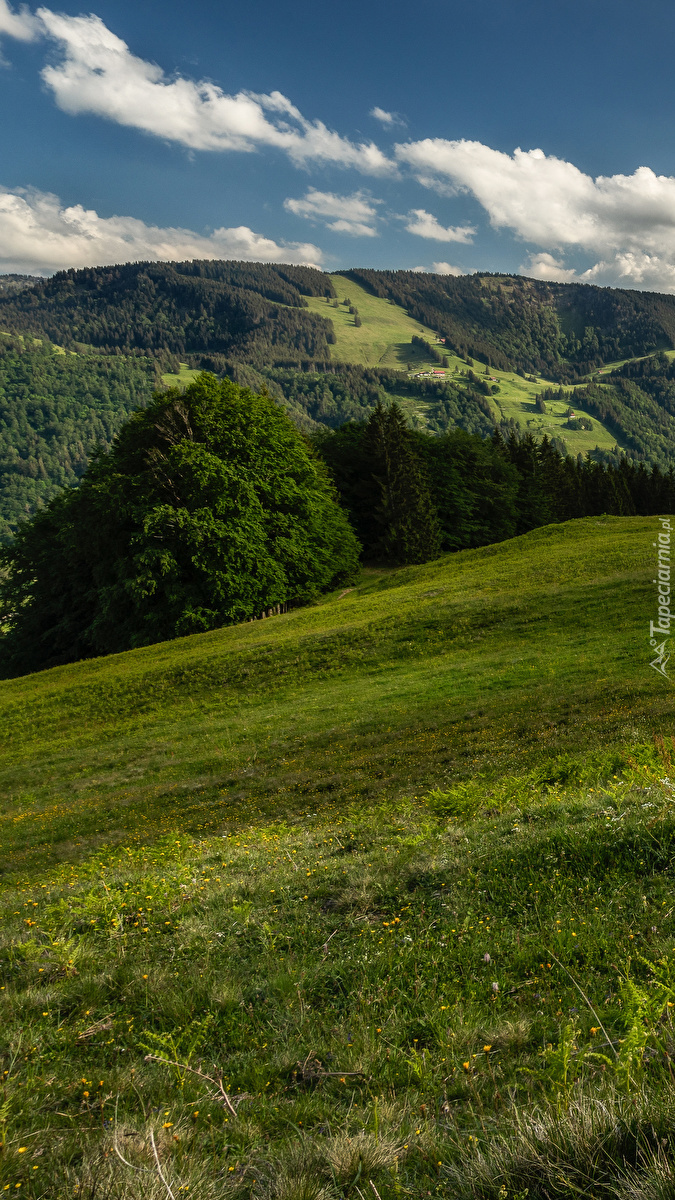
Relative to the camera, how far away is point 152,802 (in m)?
17.6

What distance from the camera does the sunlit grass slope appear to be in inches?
622

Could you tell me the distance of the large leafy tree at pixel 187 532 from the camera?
140ft

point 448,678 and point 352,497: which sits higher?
point 352,497

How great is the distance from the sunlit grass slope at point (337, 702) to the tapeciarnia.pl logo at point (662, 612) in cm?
49

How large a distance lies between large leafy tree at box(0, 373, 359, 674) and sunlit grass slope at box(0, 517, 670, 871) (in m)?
5.59

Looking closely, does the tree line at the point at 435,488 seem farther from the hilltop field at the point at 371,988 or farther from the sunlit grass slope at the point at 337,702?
the hilltop field at the point at 371,988

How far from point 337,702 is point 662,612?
583 inches

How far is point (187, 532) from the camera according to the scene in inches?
1646

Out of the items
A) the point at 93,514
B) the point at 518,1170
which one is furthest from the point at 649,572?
the point at 93,514

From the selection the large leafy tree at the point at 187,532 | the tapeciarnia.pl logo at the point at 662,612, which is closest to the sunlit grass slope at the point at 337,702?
the tapeciarnia.pl logo at the point at 662,612

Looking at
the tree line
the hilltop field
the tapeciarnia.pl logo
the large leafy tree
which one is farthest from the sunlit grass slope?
the tree line

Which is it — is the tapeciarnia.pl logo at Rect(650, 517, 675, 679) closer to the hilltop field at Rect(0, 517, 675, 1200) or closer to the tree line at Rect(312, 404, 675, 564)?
the hilltop field at Rect(0, 517, 675, 1200)

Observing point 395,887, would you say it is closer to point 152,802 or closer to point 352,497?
point 152,802

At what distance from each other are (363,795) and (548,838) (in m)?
7.94
